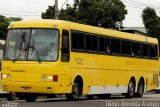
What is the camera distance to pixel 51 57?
873 inches

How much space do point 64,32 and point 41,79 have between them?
6.66 ft

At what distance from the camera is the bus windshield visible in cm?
2217

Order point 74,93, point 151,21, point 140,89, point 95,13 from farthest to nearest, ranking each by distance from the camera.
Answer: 1. point 151,21
2. point 95,13
3. point 140,89
4. point 74,93

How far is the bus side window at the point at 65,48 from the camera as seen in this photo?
73.9ft

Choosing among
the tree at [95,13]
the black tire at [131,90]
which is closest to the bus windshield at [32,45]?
the black tire at [131,90]

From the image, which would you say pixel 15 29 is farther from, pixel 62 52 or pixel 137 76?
pixel 137 76

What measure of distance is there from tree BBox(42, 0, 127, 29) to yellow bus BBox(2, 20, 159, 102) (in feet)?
96.3

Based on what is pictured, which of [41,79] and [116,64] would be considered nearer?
[41,79]

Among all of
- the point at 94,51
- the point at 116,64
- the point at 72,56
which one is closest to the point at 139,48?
the point at 116,64

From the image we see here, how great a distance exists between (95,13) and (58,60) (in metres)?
35.6

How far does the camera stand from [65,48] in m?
22.6

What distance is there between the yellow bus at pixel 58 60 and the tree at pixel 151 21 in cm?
4258

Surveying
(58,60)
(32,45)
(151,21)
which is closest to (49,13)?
(151,21)

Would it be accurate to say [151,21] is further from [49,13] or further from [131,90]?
[131,90]
